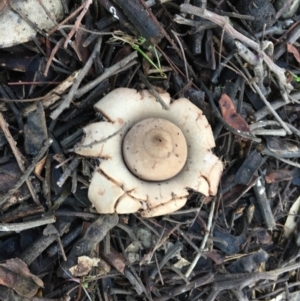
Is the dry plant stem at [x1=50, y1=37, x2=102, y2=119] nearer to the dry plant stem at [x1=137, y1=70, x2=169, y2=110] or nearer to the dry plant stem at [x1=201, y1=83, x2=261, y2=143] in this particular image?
the dry plant stem at [x1=137, y1=70, x2=169, y2=110]

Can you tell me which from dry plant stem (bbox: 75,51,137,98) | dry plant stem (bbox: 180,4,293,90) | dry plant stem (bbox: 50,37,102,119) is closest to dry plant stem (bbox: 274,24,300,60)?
dry plant stem (bbox: 180,4,293,90)

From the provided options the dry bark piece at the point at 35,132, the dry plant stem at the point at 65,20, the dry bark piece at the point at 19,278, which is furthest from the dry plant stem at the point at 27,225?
the dry plant stem at the point at 65,20

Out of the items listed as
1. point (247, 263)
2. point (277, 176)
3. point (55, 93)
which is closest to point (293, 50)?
point (277, 176)

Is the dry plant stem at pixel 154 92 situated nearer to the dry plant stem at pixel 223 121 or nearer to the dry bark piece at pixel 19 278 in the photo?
the dry plant stem at pixel 223 121

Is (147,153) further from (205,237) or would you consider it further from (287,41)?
(287,41)

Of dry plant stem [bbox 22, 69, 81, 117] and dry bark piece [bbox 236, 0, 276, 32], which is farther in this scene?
dry bark piece [bbox 236, 0, 276, 32]

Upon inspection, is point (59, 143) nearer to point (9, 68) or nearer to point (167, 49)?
point (9, 68)

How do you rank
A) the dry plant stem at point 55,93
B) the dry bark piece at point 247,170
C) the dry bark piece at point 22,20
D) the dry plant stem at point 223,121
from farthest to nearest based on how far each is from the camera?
1. the dry bark piece at point 247,170
2. the dry plant stem at point 223,121
3. the dry plant stem at point 55,93
4. the dry bark piece at point 22,20
